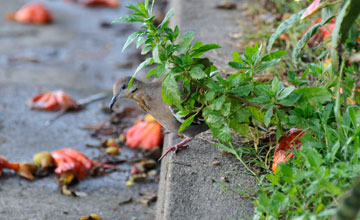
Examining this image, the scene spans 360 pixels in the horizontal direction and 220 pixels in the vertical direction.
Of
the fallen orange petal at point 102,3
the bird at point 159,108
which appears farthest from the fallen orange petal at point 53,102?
the fallen orange petal at point 102,3

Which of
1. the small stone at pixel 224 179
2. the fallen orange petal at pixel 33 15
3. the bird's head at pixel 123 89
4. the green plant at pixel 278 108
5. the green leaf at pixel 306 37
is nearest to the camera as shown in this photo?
the green plant at pixel 278 108

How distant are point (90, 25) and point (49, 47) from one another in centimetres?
111

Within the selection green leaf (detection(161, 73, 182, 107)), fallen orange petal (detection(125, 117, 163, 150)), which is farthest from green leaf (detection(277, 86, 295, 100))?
fallen orange petal (detection(125, 117, 163, 150))

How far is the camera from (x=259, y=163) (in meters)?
2.82

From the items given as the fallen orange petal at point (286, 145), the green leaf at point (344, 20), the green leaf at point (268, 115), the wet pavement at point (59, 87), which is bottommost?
the wet pavement at point (59, 87)

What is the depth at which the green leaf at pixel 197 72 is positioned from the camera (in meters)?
2.65

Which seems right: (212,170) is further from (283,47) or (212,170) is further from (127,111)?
(127,111)

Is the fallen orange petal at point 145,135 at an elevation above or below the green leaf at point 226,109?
below

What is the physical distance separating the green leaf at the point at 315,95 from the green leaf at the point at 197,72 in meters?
0.49

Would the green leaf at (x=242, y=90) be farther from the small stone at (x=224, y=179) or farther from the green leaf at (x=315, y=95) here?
the small stone at (x=224, y=179)

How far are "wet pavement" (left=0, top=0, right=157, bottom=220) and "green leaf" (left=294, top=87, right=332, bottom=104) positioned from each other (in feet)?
4.83

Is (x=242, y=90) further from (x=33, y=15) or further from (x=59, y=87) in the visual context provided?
(x=33, y=15)

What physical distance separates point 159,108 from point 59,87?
2752 mm

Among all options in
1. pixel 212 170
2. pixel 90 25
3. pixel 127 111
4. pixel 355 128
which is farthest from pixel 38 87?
pixel 355 128
